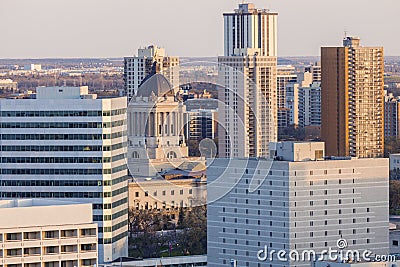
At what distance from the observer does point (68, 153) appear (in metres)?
37.7

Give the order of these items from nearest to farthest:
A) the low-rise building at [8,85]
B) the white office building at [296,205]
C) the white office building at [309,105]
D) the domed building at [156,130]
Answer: the domed building at [156,130], the white office building at [296,205], the white office building at [309,105], the low-rise building at [8,85]

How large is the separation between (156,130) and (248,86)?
21.5 m

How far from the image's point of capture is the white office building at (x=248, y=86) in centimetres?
4222

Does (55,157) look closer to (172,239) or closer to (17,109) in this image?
(17,109)

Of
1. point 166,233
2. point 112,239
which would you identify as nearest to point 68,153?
point 112,239

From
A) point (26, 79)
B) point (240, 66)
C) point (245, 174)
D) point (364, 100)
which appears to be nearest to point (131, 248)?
point (245, 174)

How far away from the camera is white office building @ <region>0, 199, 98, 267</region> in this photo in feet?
81.7

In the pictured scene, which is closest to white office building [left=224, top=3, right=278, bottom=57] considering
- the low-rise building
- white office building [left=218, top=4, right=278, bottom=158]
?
white office building [left=218, top=4, right=278, bottom=158]

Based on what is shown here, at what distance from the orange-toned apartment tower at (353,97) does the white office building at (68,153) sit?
117ft

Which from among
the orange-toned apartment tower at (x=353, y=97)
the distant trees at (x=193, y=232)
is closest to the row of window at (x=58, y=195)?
the distant trees at (x=193, y=232)

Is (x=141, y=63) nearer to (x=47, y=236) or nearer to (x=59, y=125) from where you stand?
(x=59, y=125)

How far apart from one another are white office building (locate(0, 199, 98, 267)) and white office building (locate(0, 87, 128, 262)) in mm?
11718

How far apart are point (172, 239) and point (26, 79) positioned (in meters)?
A: 64.0

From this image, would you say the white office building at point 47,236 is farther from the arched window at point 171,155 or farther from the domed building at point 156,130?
the arched window at point 171,155
